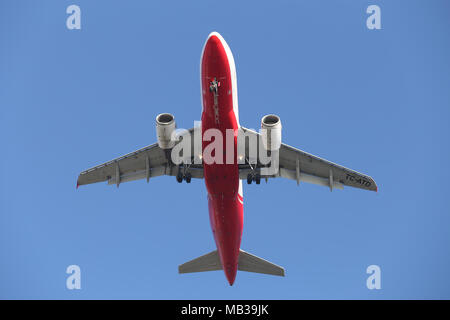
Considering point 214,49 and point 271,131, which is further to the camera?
point 271,131

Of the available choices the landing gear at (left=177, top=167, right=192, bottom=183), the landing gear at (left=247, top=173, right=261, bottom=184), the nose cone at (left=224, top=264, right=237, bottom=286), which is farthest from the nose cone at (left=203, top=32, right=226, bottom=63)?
the nose cone at (left=224, top=264, right=237, bottom=286)

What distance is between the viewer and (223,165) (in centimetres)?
3312

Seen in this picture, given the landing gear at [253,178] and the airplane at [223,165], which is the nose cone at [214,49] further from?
the landing gear at [253,178]

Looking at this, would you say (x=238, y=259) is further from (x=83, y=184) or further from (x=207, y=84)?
(x=207, y=84)

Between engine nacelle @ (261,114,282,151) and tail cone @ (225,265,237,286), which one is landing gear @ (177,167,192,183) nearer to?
engine nacelle @ (261,114,282,151)

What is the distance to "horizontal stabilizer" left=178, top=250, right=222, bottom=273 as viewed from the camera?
4025 centimetres

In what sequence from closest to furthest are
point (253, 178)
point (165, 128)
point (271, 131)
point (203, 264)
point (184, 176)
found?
point (271, 131)
point (165, 128)
point (253, 178)
point (184, 176)
point (203, 264)

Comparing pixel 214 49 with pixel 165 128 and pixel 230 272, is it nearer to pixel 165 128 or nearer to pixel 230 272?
pixel 165 128

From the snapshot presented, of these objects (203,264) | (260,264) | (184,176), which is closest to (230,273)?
(260,264)

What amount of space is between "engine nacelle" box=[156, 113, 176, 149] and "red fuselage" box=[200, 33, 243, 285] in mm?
2050

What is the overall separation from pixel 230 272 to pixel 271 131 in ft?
31.6

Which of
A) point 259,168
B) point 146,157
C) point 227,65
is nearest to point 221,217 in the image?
point 259,168

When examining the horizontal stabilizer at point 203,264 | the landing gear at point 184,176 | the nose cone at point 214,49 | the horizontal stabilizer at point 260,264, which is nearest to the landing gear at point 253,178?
the landing gear at point 184,176

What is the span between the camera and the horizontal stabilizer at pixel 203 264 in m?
40.2
